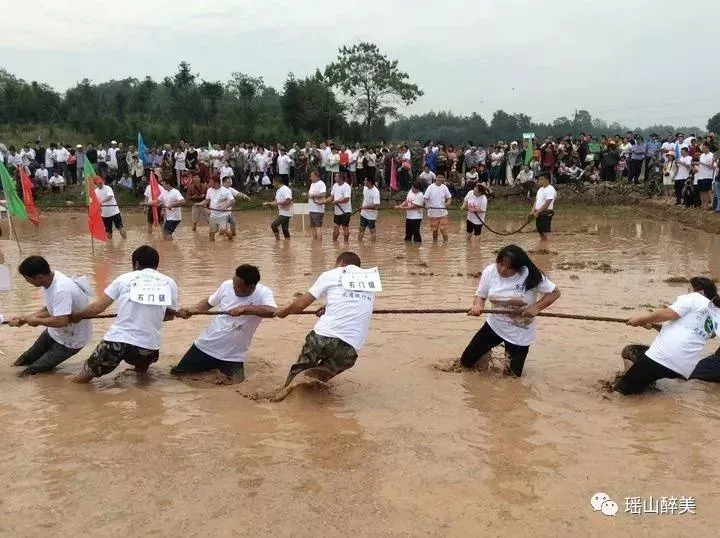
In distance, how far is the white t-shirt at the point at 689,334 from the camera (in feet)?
18.9

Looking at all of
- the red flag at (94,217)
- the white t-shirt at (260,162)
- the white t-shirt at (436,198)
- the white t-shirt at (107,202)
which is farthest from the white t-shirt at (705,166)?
the red flag at (94,217)

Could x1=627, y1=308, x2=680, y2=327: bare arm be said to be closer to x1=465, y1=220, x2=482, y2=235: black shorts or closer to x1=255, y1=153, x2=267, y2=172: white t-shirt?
x1=465, y1=220, x2=482, y2=235: black shorts

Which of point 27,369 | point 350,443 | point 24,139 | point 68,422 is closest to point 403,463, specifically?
point 350,443

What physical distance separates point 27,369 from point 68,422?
4.50 ft

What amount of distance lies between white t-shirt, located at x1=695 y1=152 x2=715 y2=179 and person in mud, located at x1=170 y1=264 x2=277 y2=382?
47.7 feet

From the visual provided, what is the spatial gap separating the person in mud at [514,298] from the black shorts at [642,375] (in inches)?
32.8

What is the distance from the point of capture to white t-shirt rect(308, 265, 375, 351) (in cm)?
570

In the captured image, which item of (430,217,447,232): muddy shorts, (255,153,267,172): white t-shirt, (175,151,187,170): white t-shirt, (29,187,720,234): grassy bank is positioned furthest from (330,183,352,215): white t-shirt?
(175,151,187,170): white t-shirt

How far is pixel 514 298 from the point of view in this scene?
634 centimetres

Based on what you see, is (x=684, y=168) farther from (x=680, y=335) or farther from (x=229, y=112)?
(x=229, y=112)

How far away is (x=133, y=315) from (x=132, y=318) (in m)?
0.03

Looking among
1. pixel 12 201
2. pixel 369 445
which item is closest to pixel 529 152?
pixel 12 201

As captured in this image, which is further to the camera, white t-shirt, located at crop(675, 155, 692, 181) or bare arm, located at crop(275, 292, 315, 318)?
white t-shirt, located at crop(675, 155, 692, 181)

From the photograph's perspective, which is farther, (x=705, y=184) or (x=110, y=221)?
(x=705, y=184)
